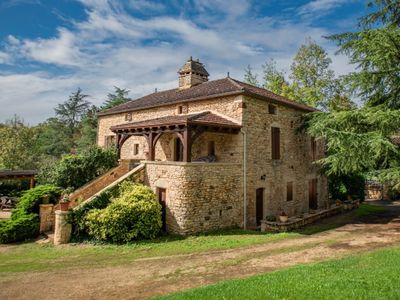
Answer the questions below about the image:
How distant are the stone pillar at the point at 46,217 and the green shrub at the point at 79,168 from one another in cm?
184

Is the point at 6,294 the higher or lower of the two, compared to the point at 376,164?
lower

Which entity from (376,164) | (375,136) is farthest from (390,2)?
(376,164)

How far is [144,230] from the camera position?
11.8 meters

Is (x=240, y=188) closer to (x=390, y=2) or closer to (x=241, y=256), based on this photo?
(x=241, y=256)

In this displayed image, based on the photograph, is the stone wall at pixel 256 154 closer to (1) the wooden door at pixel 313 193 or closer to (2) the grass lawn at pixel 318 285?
(1) the wooden door at pixel 313 193

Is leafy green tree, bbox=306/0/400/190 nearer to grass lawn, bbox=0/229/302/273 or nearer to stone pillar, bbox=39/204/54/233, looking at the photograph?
grass lawn, bbox=0/229/302/273

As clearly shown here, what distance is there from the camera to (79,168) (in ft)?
49.8

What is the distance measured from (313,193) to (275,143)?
580 cm

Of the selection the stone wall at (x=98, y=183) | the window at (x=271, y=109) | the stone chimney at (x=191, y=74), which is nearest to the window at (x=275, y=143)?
the window at (x=271, y=109)

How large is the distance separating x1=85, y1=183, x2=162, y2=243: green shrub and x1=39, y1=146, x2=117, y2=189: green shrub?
4.07 metres

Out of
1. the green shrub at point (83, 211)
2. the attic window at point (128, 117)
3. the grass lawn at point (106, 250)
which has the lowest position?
the grass lawn at point (106, 250)

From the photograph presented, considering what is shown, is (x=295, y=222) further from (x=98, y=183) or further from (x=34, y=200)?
(x=34, y=200)

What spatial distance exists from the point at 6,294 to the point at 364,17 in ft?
57.5

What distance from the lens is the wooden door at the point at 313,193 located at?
18688 millimetres
